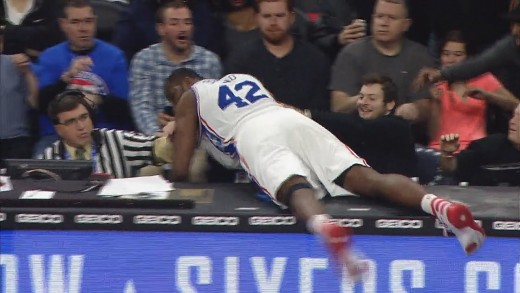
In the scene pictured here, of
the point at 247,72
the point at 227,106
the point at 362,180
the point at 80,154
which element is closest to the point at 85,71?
the point at 80,154

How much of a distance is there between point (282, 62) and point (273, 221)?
6.44 feet

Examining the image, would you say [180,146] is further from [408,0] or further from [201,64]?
[408,0]

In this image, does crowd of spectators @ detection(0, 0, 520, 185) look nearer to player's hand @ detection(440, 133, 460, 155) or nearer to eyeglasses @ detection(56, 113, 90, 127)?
eyeglasses @ detection(56, 113, 90, 127)

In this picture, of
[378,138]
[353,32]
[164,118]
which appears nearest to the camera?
[378,138]

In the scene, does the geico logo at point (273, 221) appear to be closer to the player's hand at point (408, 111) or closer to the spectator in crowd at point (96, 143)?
the spectator in crowd at point (96, 143)

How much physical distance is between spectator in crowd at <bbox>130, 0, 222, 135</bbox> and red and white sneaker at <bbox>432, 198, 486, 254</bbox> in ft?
7.93

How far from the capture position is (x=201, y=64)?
800 centimetres

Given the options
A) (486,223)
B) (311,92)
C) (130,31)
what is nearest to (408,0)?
(311,92)

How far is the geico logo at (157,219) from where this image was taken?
20.3ft

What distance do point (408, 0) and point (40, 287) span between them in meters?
3.63

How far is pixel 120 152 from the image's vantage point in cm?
732

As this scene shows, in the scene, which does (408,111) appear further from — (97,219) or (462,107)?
(97,219)

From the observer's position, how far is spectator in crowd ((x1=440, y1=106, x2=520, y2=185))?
732 cm

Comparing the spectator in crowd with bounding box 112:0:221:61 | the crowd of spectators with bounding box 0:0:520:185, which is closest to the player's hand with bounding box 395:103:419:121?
the crowd of spectators with bounding box 0:0:520:185
